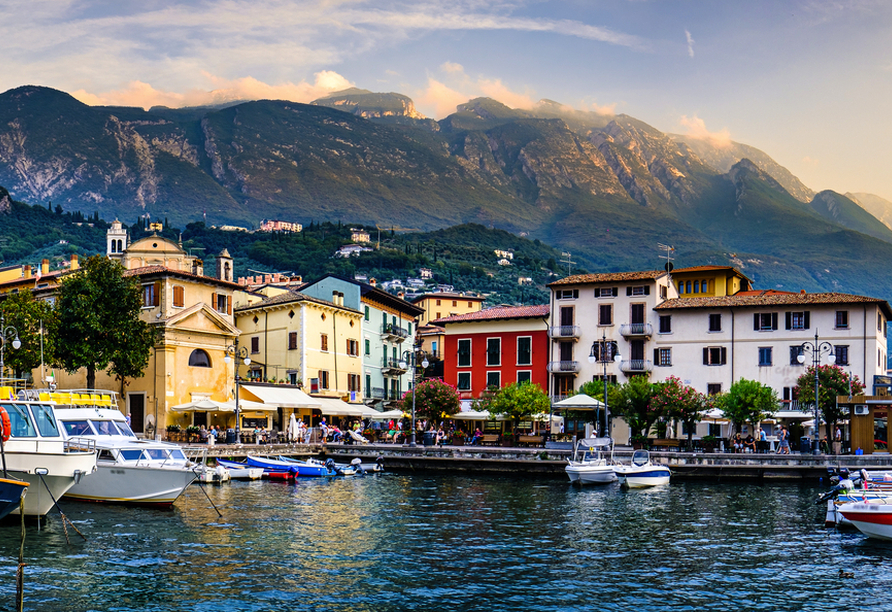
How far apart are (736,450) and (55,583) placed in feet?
132

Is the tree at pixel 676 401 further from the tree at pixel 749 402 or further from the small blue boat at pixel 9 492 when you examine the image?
the small blue boat at pixel 9 492

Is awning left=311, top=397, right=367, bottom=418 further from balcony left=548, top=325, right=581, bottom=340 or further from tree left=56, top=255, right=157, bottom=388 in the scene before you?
balcony left=548, top=325, right=581, bottom=340

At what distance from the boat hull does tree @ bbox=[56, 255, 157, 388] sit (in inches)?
835

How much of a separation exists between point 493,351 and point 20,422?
49177 millimetres

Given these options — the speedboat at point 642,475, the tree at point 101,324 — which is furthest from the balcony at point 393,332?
the speedboat at point 642,475

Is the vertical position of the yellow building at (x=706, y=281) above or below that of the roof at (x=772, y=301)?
above

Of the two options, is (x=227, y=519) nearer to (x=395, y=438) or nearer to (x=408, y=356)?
(x=395, y=438)

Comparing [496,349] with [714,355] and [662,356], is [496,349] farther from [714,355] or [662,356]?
[714,355]

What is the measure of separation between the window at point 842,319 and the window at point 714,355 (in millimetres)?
7820

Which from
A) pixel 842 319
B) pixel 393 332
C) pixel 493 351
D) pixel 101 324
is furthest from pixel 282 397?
pixel 842 319

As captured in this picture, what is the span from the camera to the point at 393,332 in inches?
3349

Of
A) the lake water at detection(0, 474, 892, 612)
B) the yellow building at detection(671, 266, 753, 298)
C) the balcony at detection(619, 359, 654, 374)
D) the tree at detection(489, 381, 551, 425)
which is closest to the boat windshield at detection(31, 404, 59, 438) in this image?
the lake water at detection(0, 474, 892, 612)

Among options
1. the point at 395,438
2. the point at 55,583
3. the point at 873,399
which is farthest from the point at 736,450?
the point at 55,583

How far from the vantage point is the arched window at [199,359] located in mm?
60688
